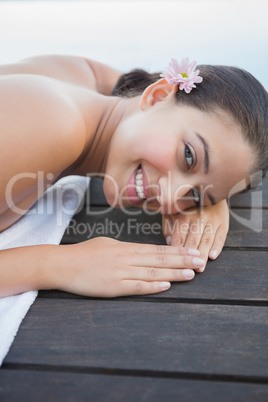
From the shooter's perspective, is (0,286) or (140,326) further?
(0,286)

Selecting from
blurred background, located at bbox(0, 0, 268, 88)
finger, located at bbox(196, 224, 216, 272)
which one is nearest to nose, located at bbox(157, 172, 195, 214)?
finger, located at bbox(196, 224, 216, 272)

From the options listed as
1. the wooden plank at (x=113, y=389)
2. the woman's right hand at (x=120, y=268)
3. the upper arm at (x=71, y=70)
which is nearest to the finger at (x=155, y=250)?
the woman's right hand at (x=120, y=268)

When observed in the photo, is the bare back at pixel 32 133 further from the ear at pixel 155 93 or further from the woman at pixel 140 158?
the ear at pixel 155 93

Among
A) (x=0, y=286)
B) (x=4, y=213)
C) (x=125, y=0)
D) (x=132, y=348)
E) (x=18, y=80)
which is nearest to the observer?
(x=132, y=348)

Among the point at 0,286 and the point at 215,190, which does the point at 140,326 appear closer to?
the point at 0,286

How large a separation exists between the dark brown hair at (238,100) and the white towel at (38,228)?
1.70 feet

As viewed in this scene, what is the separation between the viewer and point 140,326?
848 millimetres

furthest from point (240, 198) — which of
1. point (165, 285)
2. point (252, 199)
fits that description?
point (165, 285)

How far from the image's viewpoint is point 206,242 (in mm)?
1149

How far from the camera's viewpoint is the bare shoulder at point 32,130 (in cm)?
102

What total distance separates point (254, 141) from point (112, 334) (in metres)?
0.68

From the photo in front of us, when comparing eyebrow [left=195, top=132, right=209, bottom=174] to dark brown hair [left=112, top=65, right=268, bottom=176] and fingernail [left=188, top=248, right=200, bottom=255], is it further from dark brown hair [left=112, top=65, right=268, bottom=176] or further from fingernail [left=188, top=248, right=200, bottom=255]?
fingernail [left=188, top=248, right=200, bottom=255]

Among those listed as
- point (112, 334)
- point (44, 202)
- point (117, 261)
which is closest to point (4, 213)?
point (44, 202)

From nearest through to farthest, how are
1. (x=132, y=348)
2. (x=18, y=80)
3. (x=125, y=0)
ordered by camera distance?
(x=132, y=348)
(x=18, y=80)
(x=125, y=0)
